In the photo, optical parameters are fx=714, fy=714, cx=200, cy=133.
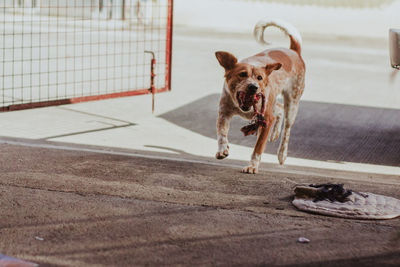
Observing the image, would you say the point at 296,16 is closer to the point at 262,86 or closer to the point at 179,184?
the point at 262,86

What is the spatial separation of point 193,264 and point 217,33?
67.1 feet

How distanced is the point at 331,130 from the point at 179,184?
12.6ft

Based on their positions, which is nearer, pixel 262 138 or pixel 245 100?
pixel 245 100

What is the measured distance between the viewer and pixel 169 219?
553cm

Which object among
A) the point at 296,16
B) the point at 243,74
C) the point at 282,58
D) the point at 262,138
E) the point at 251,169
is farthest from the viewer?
the point at 296,16

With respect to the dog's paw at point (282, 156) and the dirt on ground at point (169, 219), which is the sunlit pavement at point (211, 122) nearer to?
the dog's paw at point (282, 156)

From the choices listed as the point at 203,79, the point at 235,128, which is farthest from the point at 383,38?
the point at 235,128

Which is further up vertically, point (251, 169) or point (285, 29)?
point (285, 29)

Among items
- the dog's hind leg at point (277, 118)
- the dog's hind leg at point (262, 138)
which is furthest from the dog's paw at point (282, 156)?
the dog's hind leg at point (262, 138)

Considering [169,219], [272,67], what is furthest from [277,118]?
[169,219]

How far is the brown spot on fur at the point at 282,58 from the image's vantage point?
713 cm

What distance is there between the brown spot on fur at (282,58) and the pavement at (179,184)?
42.4 inches

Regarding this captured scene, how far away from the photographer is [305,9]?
1104 inches

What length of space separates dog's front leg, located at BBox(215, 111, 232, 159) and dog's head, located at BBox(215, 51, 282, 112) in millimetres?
368
